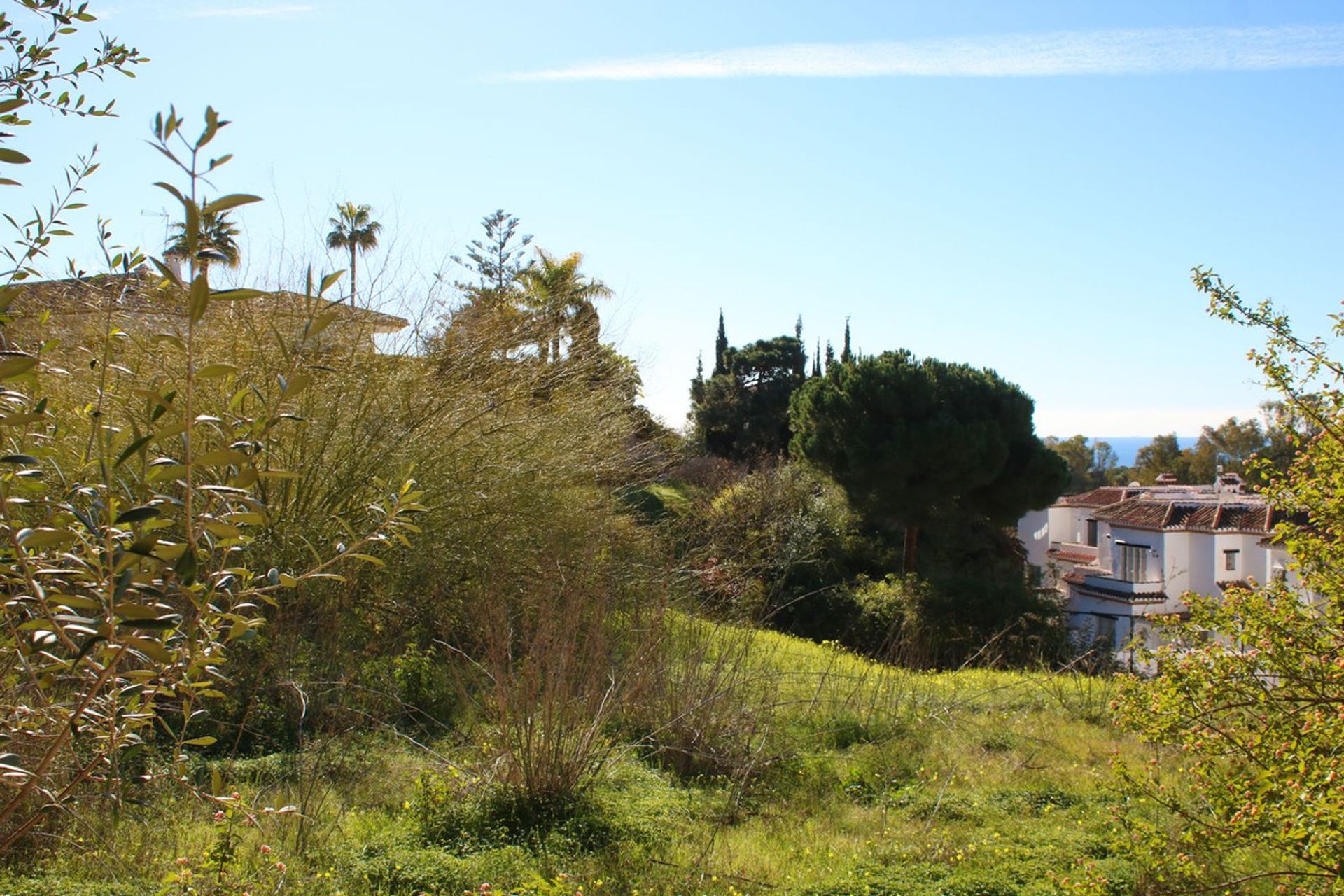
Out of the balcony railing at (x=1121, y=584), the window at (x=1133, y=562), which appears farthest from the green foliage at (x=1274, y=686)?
the window at (x=1133, y=562)

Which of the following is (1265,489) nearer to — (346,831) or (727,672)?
(727,672)

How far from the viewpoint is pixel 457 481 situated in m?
8.92

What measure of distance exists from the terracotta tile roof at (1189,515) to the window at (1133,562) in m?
0.70

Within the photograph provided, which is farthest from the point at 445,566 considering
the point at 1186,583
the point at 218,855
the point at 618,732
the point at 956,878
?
the point at 1186,583

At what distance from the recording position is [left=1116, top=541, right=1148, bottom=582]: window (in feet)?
99.9

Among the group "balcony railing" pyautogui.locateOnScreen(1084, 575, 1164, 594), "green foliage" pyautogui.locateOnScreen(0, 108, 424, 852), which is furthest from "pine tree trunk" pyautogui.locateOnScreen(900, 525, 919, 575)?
"green foliage" pyautogui.locateOnScreen(0, 108, 424, 852)

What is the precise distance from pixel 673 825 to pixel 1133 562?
29.7 meters

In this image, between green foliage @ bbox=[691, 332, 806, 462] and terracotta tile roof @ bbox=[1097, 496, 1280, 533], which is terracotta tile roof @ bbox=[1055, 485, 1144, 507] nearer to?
terracotta tile roof @ bbox=[1097, 496, 1280, 533]

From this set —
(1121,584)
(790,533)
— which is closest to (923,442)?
(790,533)

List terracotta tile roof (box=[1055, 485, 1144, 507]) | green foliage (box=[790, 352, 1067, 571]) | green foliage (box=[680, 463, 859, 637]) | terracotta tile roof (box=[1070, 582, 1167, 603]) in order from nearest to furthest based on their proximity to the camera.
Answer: green foliage (box=[680, 463, 859, 637]) → green foliage (box=[790, 352, 1067, 571]) → terracotta tile roof (box=[1070, 582, 1167, 603]) → terracotta tile roof (box=[1055, 485, 1144, 507])

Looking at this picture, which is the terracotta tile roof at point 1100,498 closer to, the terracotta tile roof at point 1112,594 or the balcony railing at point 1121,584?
the balcony railing at point 1121,584

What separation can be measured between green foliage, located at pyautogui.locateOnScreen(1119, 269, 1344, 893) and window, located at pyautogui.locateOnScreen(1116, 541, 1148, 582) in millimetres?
27925

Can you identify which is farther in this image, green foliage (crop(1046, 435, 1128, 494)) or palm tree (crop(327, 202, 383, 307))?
green foliage (crop(1046, 435, 1128, 494))

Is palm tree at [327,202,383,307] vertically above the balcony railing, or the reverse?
palm tree at [327,202,383,307]
